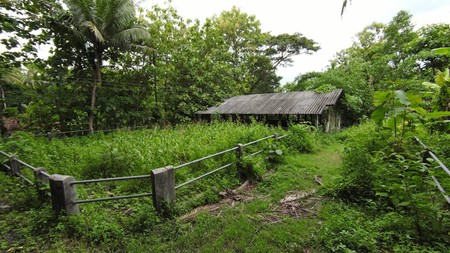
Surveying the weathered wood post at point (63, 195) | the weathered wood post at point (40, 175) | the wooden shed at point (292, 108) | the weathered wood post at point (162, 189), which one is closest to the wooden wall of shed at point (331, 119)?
the wooden shed at point (292, 108)

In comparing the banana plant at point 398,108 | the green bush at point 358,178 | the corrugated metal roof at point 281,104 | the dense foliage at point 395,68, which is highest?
the dense foliage at point 395,68

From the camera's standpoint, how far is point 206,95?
61.7ft

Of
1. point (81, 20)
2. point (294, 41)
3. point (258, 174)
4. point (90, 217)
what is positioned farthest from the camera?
point (294, 41)

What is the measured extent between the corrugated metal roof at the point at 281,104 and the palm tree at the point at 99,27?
8.06 meters

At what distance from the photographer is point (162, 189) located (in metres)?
3.65

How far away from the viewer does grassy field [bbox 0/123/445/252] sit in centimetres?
295

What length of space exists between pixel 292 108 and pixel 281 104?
4.28ft

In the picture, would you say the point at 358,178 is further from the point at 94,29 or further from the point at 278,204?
the point at 94,29

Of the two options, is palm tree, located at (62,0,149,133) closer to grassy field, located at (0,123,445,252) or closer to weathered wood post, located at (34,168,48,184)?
grassy field, located at (0,123,445,252)

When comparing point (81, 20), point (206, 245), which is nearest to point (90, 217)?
point (206, 245)

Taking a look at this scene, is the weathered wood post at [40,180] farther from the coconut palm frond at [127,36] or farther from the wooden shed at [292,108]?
the wooden shed at [292,108]

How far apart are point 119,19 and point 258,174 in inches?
464

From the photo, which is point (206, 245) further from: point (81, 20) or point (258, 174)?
point (81, 20)

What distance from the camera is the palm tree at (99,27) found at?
10805 mm
